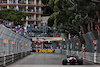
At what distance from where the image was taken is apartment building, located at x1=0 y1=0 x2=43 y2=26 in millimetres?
109537

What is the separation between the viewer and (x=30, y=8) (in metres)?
115

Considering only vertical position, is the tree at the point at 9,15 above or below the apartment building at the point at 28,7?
below

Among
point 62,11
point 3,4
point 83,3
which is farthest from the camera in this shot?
point 3,4

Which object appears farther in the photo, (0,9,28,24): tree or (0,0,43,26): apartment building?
(0,0,43,26): apartment building

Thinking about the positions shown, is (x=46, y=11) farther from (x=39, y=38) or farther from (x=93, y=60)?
(x=93, y=60)

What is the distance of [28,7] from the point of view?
11412 cm

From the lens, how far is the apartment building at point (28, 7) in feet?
359

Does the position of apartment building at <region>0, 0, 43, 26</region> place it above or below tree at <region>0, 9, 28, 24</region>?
above

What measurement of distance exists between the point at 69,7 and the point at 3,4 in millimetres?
80863

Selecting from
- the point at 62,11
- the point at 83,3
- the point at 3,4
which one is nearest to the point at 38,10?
the point at 3,4

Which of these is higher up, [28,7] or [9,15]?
[28,7]

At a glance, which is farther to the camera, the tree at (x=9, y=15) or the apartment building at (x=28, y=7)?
the apartment building at (x=28, y=7)

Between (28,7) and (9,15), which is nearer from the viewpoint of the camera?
(9,15)

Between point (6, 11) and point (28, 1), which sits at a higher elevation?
point (28, 1)
